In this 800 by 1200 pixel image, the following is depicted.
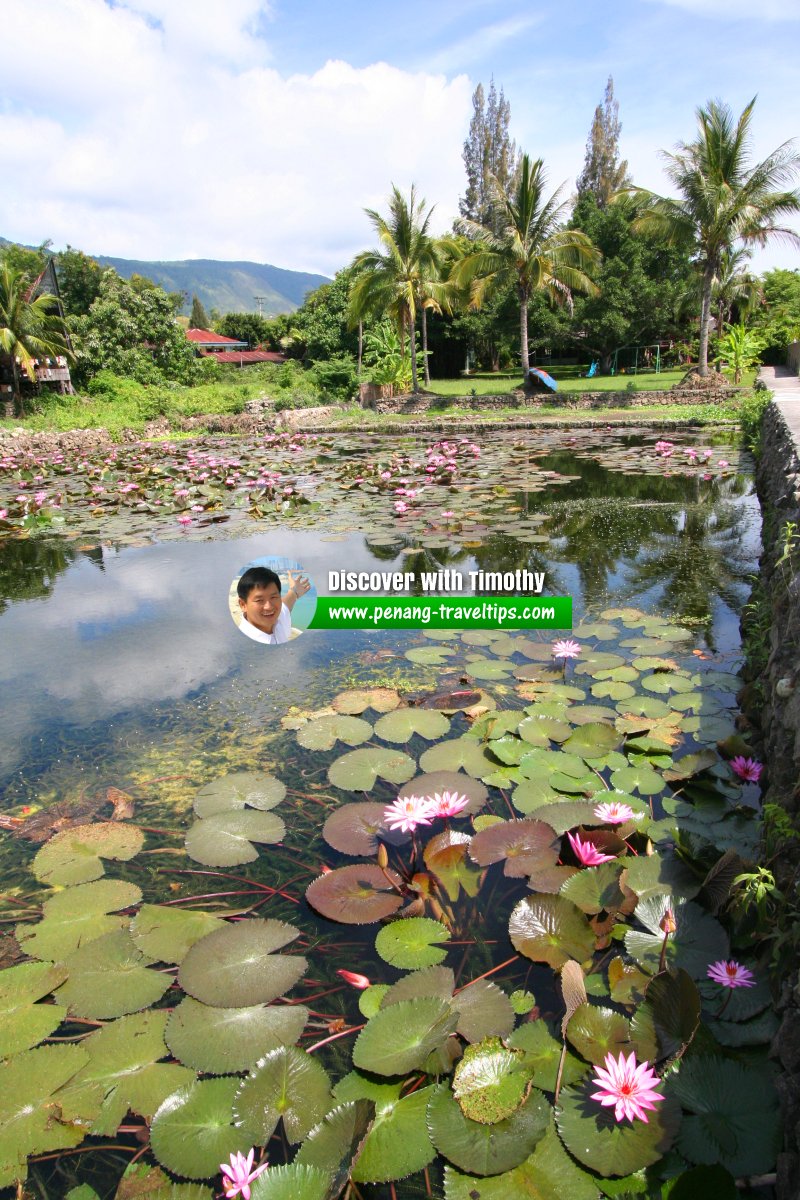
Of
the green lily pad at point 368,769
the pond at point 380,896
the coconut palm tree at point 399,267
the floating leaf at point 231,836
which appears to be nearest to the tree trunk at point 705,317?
the coconut palm tree at point 399,267

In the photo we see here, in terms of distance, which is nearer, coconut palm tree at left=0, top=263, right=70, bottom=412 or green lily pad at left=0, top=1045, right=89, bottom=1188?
green lily pad at left=0, top=1045, right=89, bottom=1188

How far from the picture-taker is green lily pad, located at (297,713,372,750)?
239 cm

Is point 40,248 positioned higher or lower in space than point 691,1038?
higher

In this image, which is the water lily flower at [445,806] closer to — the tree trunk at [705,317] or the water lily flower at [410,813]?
the water lily flower at [410,813]

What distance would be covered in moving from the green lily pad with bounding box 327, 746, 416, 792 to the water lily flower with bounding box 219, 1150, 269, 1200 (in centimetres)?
109

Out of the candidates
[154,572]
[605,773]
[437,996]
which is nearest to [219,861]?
[437,996]

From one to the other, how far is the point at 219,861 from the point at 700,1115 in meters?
1.22

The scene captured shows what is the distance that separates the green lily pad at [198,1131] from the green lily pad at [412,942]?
390 mm

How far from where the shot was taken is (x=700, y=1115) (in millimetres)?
1087

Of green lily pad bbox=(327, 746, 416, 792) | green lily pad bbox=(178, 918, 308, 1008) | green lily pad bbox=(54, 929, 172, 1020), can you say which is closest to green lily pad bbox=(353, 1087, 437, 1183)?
green lily pad bbox=(178, 918, 308, 1008)

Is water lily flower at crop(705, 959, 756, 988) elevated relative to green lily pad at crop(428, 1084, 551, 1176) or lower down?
elevated

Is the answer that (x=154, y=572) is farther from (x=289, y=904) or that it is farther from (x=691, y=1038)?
(x=691, y=1038)

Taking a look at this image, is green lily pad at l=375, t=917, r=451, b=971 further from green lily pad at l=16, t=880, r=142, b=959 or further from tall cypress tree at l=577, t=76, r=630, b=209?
tall cypress tree at l=577, t=76, r=630, b=209

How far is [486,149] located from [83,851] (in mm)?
44007
